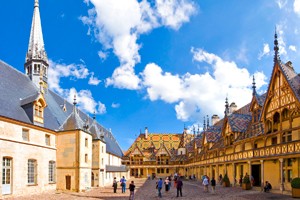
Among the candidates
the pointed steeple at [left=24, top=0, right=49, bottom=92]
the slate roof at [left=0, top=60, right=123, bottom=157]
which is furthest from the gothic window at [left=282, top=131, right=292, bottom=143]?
the pointed steeple at [left=24, top=0, right=49, bottom=92]

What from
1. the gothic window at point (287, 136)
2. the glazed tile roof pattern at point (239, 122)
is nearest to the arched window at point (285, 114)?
the gothic window at point (287, 136)

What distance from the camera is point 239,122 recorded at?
3519 centimetres

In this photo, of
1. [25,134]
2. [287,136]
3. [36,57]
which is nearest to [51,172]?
[25,134]

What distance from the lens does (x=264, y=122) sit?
90.0ft

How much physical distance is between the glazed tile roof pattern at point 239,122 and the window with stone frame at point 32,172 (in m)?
20.4

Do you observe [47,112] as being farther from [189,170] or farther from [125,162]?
[125,162]

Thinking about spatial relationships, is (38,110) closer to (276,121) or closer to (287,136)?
(276,121)

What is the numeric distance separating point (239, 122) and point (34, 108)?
71.5ft

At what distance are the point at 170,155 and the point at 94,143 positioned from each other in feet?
136

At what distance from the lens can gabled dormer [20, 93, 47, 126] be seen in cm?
2640

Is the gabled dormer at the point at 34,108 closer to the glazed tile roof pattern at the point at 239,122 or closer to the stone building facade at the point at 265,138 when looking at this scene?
the stone building facade at the point at 265,138

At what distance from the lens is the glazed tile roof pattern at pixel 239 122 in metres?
33.9

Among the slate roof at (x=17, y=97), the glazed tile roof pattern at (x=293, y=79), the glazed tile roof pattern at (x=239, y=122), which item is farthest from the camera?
the glazed tile roof pattern at (x=239, y=122)

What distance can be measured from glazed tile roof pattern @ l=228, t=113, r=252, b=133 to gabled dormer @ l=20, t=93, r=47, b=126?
1990 centimetres
